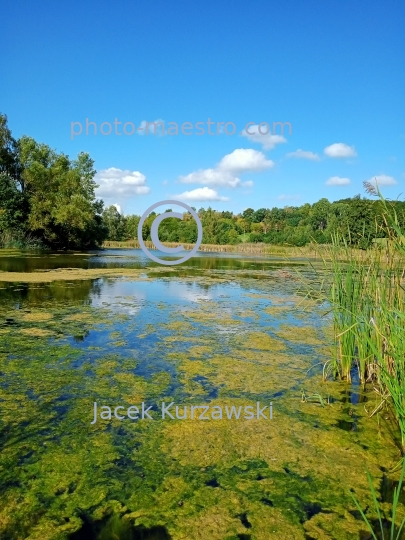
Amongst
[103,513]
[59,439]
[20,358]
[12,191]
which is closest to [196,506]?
[103,513]

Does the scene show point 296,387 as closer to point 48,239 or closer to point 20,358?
point 20,358

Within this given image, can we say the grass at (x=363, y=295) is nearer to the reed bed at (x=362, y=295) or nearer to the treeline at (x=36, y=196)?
the reed bed at (x=362, y=295)

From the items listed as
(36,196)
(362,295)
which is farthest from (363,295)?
(36,196)

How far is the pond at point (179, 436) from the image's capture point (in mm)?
1773

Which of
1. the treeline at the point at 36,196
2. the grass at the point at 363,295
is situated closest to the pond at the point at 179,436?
the grass at the point at 363,295

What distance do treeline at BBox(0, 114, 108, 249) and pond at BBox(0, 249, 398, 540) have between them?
68.6ft

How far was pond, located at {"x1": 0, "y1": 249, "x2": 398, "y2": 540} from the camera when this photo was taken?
177cm

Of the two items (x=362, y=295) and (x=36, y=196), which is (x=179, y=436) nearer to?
(x=362, y=295)

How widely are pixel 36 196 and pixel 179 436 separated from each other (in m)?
26.0

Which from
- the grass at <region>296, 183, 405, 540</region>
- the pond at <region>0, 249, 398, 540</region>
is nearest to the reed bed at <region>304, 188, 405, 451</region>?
the grass at <region>296, 183, 405, 540</region>

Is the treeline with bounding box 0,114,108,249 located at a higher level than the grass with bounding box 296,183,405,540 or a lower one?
higher

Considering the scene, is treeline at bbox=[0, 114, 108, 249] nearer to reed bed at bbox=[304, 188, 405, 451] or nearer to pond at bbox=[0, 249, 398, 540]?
pond at bbox=[0, 249, 398, 540]

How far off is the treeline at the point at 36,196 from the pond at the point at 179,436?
20.9 metres

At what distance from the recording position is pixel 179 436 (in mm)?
2500
